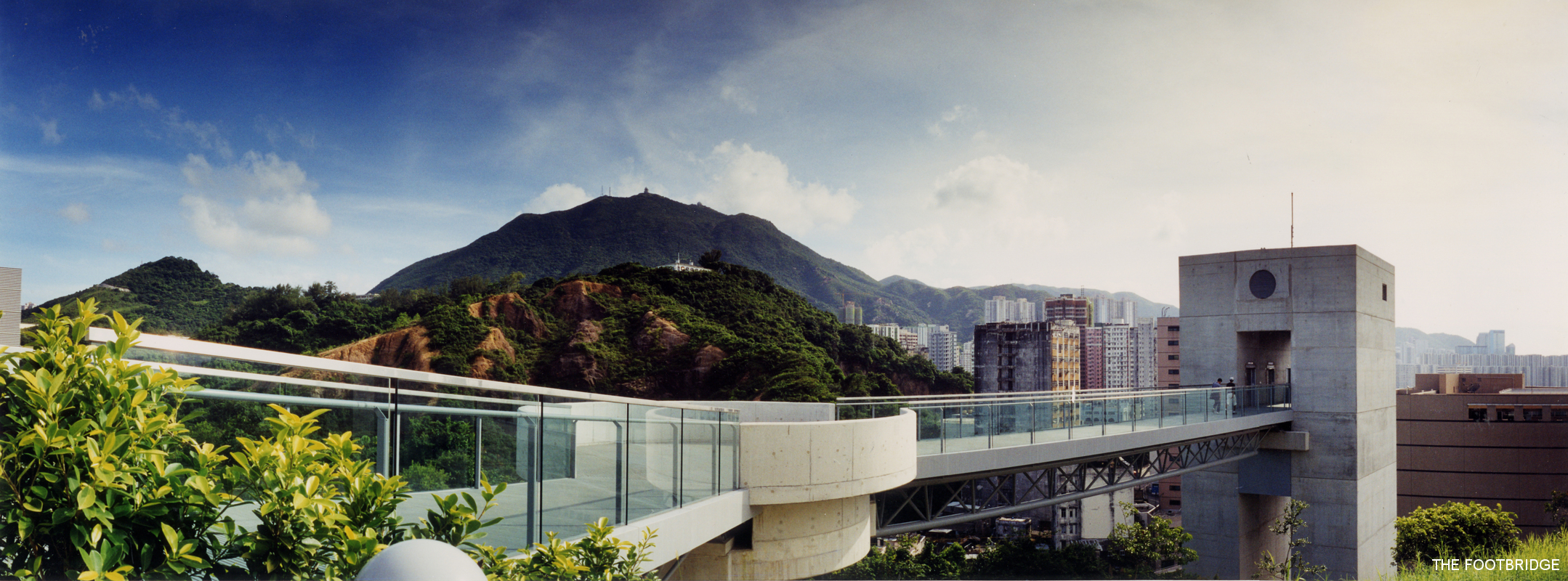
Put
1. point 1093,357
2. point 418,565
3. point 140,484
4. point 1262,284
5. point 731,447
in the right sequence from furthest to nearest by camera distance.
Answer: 1. point 1093,357
2. point 1262,284
3. point 731,447
4. point 140,484
5. point 418,565

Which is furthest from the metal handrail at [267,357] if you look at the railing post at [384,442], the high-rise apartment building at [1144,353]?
the high-rise apartment building at [1144,353]

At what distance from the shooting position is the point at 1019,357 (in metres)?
81.7

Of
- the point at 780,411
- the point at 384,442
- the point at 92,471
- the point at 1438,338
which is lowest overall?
the point at 780,411

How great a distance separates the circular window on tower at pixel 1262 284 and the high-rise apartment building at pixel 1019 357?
195ft

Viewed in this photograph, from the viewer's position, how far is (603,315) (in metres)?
54.1

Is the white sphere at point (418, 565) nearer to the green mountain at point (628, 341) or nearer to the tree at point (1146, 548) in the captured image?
the tree at point (1146, 548)

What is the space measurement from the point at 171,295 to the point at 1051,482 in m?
→ 59.7

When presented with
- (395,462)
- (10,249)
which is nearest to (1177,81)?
(395,462)

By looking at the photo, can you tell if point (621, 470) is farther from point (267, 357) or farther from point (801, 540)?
point (801, 540)

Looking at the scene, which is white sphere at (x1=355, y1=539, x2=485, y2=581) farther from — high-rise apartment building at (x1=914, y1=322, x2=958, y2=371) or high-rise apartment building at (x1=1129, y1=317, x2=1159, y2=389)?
high-rise apartment building at (x1=1129, y1=317, x2=1159, y2=389)

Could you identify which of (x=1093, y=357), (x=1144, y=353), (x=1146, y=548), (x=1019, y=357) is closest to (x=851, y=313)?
(x=1019, y=357)

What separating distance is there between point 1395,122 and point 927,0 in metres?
14.0

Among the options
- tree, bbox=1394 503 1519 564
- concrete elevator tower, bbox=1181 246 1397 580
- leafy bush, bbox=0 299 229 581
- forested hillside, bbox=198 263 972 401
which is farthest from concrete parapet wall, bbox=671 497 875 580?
forested hillside, bbox=198 263 972 401

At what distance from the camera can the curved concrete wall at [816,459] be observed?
9.44m
